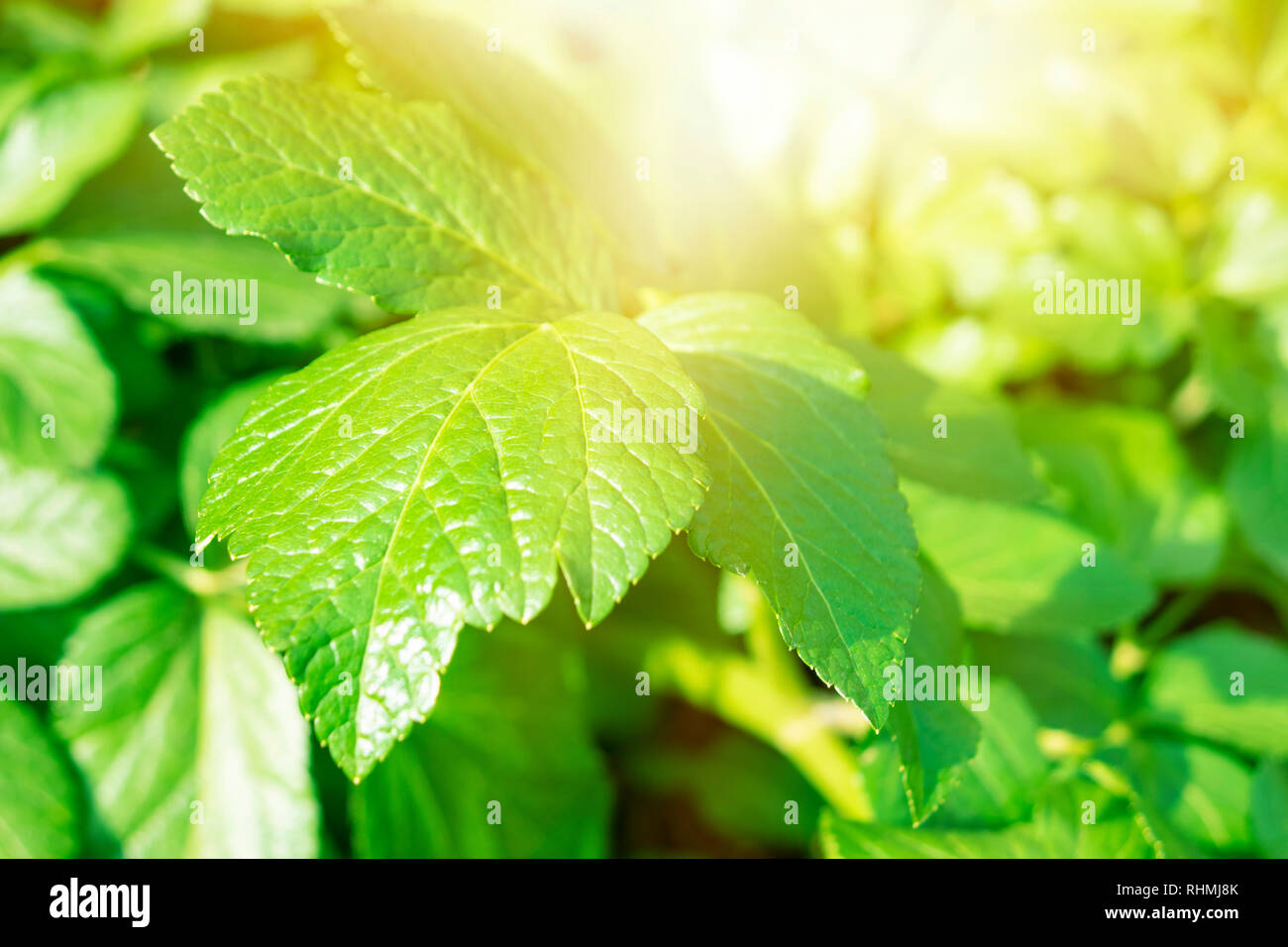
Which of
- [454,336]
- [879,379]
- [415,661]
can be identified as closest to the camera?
[415,661]

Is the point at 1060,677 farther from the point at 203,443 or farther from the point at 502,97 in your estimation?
the point at 203,443

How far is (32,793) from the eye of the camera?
809 millimetres

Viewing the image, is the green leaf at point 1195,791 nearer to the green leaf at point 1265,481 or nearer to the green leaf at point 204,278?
the green leaf at point 1265,481

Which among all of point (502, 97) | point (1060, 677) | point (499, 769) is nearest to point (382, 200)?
point (502, 97)

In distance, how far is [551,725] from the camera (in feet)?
3.50

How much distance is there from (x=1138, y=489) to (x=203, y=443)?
114 centimetres

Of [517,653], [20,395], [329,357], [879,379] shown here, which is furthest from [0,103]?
[879,379]

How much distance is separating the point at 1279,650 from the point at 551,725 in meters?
0.86

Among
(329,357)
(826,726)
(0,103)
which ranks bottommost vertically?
(826,726)

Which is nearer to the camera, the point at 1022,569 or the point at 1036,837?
the point at 1036,837

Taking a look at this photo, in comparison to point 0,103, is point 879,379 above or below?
below
